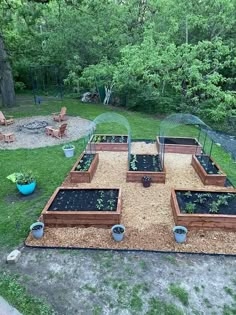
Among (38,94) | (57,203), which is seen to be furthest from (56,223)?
(38,94)

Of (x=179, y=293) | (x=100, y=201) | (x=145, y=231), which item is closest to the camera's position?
(x=179, y=293)

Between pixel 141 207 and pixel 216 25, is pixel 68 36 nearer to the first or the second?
pixel 216 25

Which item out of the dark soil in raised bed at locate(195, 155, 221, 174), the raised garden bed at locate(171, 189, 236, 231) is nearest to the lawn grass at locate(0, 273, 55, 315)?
the raised garden bed at locate(171, 189, 236, 231)

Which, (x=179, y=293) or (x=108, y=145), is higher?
(x=108, y=145)

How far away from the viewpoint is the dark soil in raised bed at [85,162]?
6470 mm

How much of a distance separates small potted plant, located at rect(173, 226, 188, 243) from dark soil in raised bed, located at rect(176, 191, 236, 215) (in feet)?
1.41

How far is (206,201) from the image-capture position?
498 centimetres

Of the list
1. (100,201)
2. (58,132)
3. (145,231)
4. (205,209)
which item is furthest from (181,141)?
(145,231)

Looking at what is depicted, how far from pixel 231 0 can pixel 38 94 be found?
12.9 meters

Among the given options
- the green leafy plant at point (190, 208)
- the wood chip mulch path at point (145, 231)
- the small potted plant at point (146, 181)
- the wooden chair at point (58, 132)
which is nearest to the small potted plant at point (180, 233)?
the wood chip mulch path at point (145, 231)

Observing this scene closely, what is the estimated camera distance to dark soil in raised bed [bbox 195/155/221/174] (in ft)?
21.0

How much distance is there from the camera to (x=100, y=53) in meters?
13.6

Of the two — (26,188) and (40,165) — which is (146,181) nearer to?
(26,188)

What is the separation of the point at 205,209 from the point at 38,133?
7267mm
